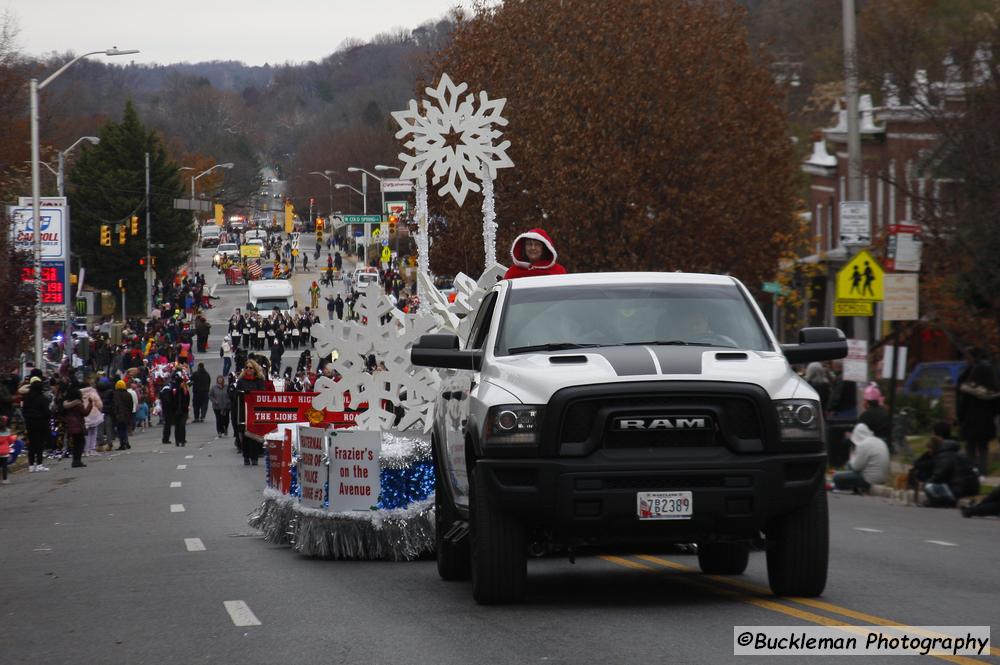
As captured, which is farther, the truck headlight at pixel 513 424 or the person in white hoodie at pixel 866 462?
the person in white hoodie at pixel 866 462

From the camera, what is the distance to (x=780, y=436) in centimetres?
940

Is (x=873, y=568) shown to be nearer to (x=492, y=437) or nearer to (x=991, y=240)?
(x=492, y=437)

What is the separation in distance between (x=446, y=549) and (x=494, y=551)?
2.02 metres

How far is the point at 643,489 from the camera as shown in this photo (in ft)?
30.3

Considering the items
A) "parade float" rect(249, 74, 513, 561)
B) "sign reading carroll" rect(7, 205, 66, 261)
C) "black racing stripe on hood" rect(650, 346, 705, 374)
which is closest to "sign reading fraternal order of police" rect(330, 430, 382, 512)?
"parade float" rect(249, 74, 513, 561)

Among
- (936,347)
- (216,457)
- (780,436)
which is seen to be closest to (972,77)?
(936,347)

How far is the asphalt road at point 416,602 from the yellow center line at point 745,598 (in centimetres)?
3

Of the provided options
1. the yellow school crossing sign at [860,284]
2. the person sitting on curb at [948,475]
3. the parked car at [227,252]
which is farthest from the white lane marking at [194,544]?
the parked car at [227,252]

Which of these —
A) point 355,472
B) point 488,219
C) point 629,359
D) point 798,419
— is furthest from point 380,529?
point 488,219

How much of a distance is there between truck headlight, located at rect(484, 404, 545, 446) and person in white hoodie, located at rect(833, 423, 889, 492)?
1410cm

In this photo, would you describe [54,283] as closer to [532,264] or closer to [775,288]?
[775,288]

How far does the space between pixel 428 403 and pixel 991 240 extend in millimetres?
12288

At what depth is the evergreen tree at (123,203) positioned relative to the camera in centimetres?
10438

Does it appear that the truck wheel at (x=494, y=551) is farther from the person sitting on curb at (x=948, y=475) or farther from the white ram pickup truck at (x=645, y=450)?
the person sitting on curb at (x=948, y=475)
